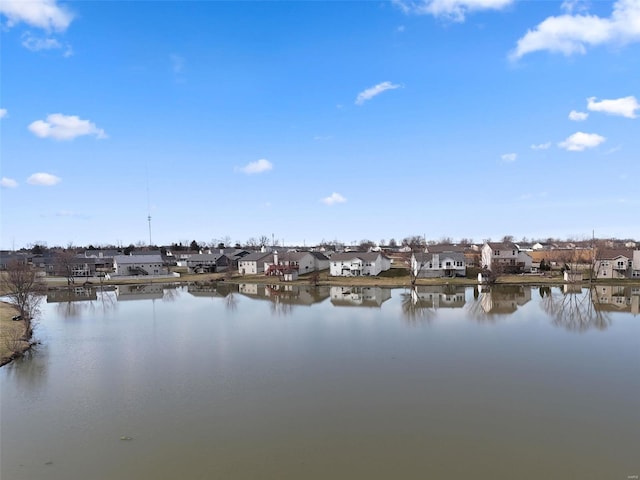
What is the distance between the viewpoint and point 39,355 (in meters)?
16.4

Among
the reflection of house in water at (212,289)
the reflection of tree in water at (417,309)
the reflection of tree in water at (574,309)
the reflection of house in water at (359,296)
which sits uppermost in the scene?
the reflection of house in water at (212,289)

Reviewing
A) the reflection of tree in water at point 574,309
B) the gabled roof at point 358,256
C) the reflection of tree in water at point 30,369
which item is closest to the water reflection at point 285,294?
the gabled roof at point 358,256

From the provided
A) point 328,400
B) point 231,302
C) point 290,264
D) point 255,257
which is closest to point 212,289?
point 290,264

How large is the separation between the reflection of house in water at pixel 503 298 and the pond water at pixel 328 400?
327 cm

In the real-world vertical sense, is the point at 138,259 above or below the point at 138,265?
above

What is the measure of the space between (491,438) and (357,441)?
2.95 metres

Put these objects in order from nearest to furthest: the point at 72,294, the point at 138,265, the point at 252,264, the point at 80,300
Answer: the point at 80,300, the point at 72,294, the point at 252,264, the point at 138,265

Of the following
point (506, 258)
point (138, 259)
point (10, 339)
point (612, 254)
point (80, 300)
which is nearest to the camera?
point (10, 339)

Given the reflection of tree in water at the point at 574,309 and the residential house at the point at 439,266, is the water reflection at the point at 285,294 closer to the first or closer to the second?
the residential house at the point at 439,266

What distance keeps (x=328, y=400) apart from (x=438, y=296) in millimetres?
23311

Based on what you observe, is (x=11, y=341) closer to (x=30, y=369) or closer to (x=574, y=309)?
(x=30, y=369)

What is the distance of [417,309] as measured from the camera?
26297mm

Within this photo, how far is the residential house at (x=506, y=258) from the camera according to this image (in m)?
43.5

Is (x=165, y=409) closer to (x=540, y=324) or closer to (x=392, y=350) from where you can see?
(x=392, y=350)
